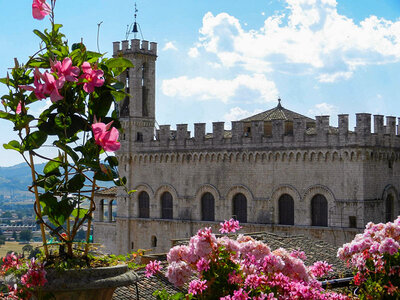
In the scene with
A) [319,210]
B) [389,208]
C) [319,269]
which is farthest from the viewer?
[389,208]

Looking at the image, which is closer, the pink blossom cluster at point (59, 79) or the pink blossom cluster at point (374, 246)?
the pink blossom cluster at point (59, 79)

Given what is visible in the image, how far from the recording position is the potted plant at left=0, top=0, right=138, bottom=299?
17.2 ft

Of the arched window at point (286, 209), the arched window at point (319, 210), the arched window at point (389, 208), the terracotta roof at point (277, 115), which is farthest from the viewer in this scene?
the terracotta roof at point (277, 115)

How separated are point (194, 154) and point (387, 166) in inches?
406

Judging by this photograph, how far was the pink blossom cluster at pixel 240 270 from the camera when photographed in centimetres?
559

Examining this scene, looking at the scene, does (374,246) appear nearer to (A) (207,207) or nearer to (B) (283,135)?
(B) (283,135)

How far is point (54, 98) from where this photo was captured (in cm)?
519

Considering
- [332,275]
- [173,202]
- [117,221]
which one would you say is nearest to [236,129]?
[173,202]

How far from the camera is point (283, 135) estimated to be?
33906mm

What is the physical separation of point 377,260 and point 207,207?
97.4 feet

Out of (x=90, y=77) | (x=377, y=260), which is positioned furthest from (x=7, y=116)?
(x=377, y=260)

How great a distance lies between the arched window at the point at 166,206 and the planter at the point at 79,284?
33.4 meters

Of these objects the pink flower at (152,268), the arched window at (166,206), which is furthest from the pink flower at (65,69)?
the arched window at (166,206)

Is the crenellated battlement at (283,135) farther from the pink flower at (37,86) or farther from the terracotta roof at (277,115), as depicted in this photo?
the pink flower at (37,86)
